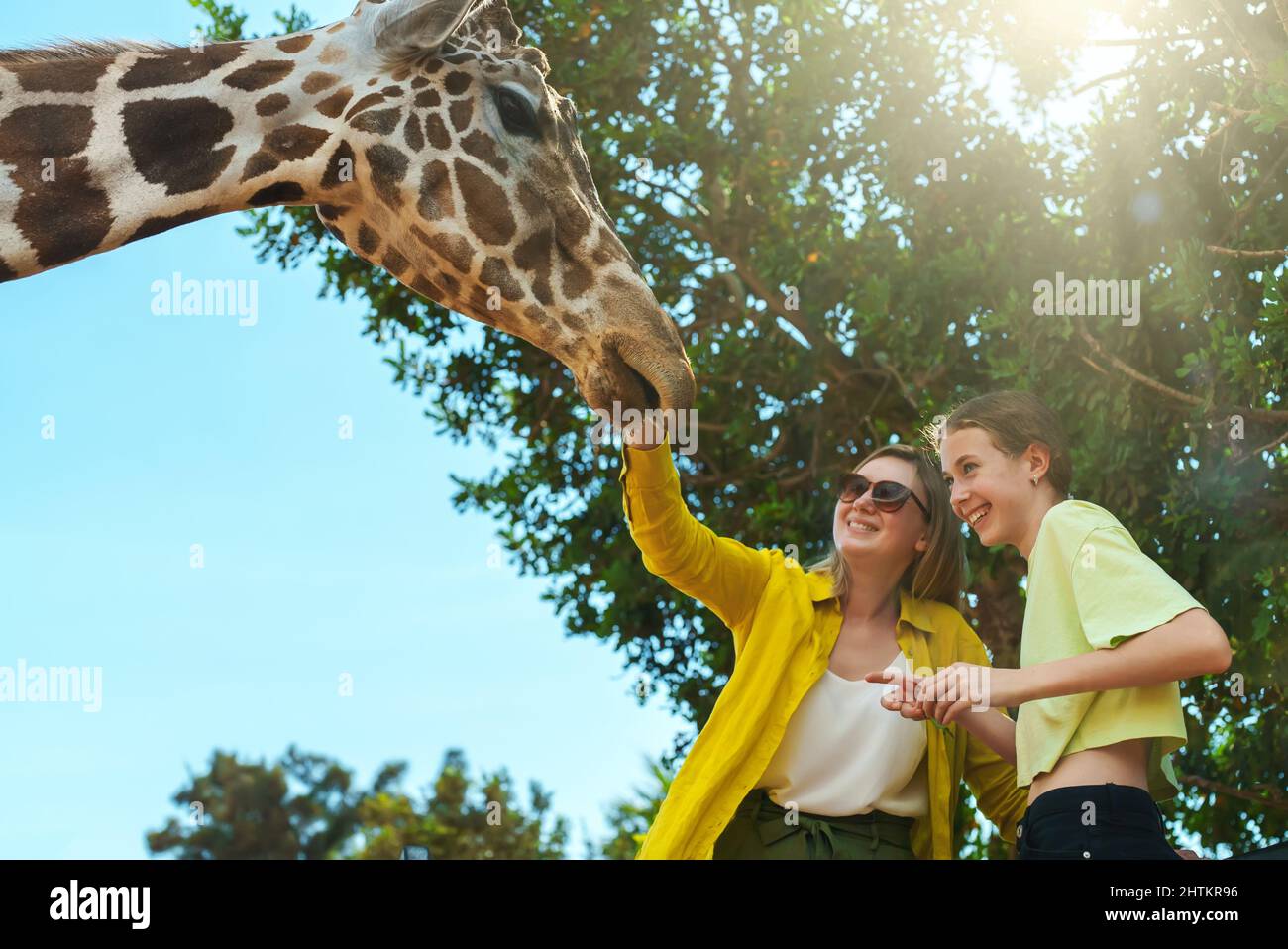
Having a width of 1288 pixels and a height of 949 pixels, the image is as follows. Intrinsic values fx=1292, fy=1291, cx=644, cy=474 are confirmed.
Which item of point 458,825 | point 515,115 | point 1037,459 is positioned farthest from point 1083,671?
point 458,825

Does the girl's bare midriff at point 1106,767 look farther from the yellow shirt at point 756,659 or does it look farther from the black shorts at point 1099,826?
the yellow shirt at point 756,659

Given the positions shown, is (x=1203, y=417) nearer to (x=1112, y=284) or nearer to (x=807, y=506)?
(x=1112, y=284)

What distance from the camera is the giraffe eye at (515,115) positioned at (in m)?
3.80

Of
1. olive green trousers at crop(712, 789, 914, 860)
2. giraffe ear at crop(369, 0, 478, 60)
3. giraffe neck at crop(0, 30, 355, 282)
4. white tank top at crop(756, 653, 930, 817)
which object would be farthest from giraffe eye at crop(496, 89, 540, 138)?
olive green trousers at crop(712, 789, 914, 860)

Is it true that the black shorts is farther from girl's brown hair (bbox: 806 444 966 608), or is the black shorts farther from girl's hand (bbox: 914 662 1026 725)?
girl's brown hair (bbox: 806 444 966 608)

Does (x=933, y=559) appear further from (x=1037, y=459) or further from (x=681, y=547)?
(x=681, y=547)

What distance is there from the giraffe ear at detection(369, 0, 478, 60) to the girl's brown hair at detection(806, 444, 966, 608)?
1.79m

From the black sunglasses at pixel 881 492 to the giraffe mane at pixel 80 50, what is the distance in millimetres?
2380

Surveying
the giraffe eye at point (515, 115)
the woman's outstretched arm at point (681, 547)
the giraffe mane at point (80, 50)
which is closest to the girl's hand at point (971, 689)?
the woman's outstretched arm at point (681, 547)

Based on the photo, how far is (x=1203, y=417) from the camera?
6.26 m

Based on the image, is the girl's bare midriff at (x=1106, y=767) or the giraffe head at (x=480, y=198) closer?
the girl's bare midriff at (x=1106, y=767)

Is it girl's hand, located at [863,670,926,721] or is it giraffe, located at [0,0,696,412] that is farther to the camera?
giraffe, located at [0,0,696,412]

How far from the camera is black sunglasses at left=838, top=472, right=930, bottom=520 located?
3.84m
